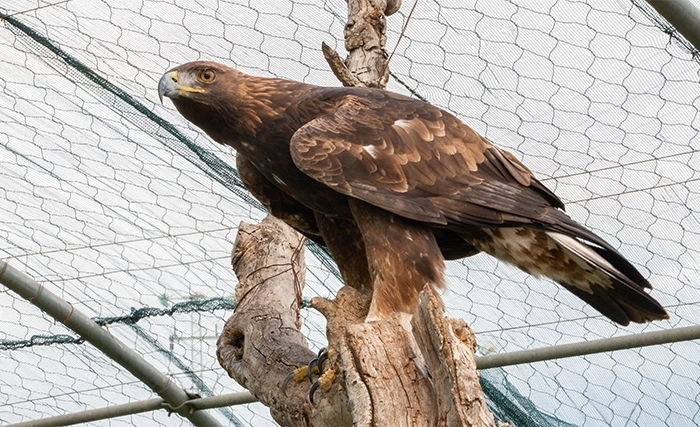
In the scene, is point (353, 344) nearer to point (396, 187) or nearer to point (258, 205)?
point (396, 187)

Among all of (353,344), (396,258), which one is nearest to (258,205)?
(396,258)

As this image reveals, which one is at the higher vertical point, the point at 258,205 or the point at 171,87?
the point at 258,205

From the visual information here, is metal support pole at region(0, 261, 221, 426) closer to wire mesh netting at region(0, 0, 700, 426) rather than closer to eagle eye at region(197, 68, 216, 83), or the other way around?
wire mesh netting at region(0, 0, 700, 426)

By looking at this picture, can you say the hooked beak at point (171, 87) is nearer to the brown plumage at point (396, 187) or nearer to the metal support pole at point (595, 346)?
the brown plumage at point (396, 187)

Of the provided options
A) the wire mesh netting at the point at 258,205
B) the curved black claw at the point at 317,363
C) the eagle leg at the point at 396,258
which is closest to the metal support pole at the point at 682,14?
the wire mesh netting at the point at 258,205

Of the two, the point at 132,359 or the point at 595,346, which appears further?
the point at 132,359

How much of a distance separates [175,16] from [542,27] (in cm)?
184

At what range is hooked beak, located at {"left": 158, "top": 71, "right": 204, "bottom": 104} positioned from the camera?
4.03 m

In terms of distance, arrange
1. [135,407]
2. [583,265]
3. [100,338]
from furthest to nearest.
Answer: [135,407]
[100,338]
[583,265]

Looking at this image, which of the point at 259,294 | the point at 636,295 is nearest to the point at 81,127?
the point at 259,294

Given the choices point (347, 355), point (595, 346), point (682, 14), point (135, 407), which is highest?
point (682, 14)

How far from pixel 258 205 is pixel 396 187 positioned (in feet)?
5.76

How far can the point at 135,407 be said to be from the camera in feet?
17.7

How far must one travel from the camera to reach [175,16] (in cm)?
504
